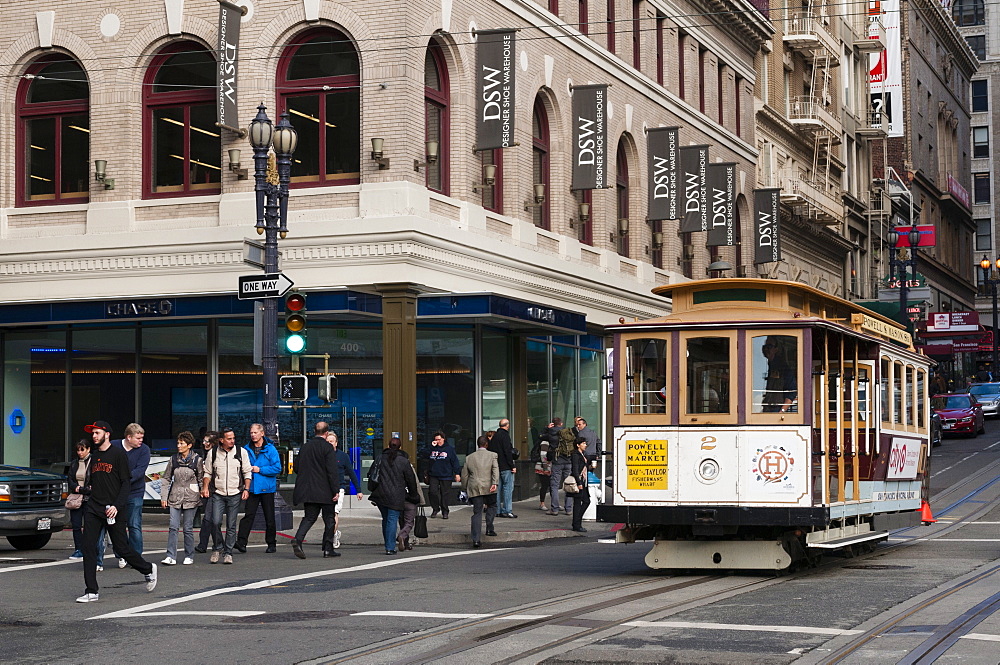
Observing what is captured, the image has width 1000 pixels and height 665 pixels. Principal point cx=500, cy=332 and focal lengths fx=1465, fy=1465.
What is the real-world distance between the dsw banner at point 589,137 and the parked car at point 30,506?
14.3m

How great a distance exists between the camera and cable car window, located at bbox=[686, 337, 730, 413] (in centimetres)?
1561

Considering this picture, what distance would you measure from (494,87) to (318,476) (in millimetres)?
10712

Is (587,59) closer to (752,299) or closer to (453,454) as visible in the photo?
(453,454)

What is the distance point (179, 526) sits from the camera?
1875cm

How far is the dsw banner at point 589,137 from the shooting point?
103ft

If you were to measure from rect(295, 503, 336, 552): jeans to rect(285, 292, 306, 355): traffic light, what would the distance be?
2352mm

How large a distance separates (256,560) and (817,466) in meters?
7.70

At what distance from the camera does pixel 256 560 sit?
19.1 metres

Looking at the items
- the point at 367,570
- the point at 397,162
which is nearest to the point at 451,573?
the point at 367,570

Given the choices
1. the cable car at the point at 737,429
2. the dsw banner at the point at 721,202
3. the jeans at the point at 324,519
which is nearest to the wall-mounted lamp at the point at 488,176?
the jeans at the point at 324,519

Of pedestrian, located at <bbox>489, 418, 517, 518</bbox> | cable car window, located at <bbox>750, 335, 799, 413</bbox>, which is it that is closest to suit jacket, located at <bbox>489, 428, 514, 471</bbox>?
pedestrian, located at <bbox>489, 418, 517, 518</bbox>

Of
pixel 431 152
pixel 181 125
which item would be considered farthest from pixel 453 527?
pixel 181 125

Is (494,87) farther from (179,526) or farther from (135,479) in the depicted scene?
(135,479)

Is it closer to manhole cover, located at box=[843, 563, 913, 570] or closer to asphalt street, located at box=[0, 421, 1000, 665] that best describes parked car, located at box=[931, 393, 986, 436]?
asphalt street, located at box=[0, 421, 1000, 665]
